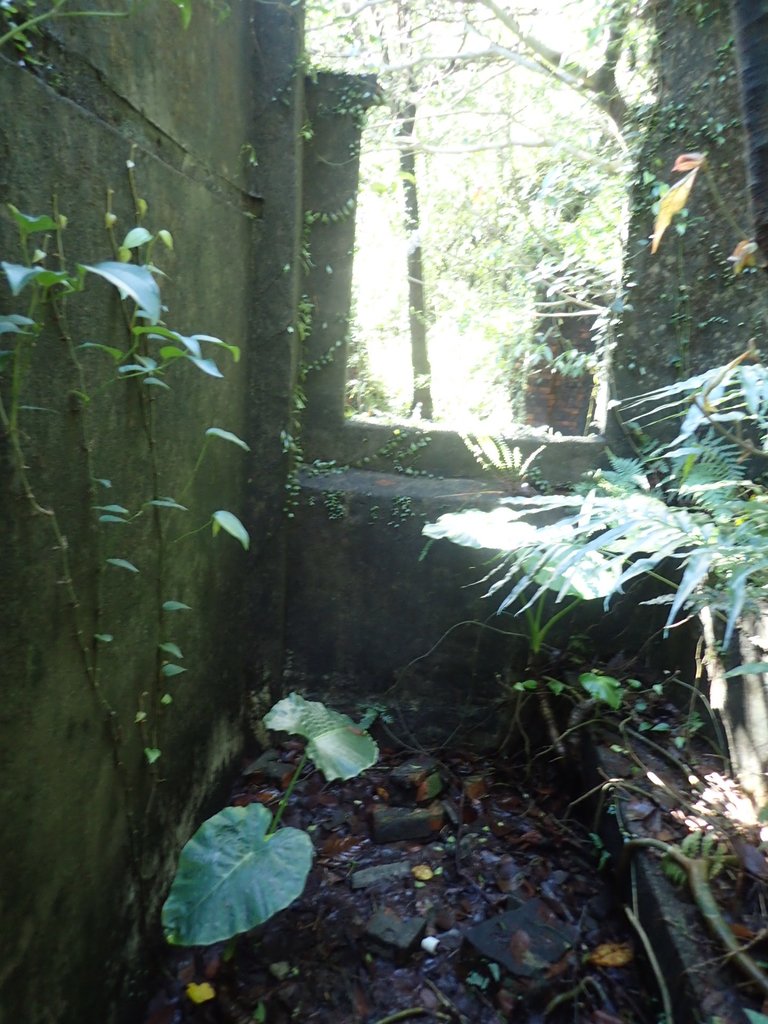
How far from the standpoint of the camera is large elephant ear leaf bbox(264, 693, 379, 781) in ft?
7.10

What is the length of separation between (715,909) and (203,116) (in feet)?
9.02

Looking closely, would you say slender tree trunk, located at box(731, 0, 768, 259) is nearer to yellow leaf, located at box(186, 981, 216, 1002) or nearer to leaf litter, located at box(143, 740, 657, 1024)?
leaf litter, located at box(143, 740, 657, 1024)

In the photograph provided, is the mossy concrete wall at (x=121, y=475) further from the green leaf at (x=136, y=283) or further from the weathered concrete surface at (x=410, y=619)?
the weathered concrete surface at (x=410, y=619)

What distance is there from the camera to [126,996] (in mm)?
1837

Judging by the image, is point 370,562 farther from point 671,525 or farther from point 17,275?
point 17,275

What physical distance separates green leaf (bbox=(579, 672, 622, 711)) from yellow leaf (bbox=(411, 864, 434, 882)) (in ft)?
2.88

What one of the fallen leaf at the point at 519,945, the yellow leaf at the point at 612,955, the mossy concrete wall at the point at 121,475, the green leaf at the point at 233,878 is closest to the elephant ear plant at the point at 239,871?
the green leaf at the point at 233,878

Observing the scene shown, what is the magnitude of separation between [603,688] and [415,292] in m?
3.88

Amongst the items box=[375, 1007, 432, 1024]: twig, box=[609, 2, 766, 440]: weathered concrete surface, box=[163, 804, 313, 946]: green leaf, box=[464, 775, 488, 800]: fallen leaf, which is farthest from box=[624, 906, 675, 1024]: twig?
box=[609, 2, 766, 440]: weathered concrete surface

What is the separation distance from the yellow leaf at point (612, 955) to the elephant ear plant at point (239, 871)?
88cm

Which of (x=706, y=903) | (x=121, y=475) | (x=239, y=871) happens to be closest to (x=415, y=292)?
(x=121, y=475)

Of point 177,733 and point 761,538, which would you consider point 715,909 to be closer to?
point 761,538

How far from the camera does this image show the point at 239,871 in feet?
6.25

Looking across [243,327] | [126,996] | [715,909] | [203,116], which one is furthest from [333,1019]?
[203,116]
